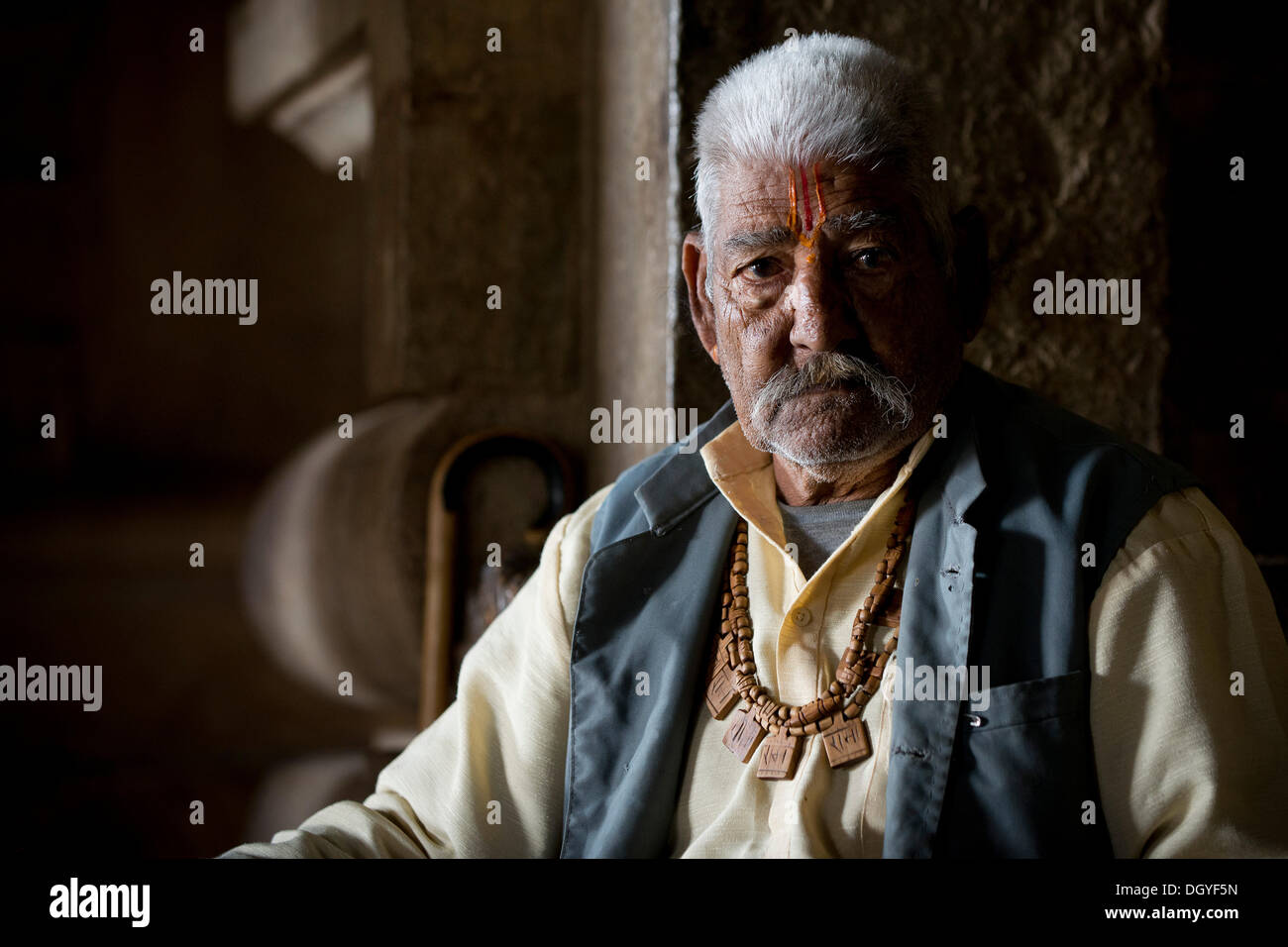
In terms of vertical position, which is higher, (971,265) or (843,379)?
(971,265)

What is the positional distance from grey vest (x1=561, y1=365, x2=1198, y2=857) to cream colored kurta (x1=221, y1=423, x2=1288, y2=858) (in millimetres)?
30

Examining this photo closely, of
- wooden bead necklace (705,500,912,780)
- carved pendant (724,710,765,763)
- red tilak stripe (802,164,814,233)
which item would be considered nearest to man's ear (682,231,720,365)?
red tilak stripe (802,164,814,233)

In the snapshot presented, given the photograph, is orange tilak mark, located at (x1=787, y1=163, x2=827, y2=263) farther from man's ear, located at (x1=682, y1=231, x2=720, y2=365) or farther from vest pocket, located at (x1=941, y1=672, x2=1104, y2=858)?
vest pocket, located at (x1=941, y1=672, x2=1104, y2=858)

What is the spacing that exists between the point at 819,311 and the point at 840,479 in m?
0.22

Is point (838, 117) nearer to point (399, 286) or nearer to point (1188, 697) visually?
point (1188, 697)

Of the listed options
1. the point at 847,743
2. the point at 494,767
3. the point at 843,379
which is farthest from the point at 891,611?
the point at 494,767

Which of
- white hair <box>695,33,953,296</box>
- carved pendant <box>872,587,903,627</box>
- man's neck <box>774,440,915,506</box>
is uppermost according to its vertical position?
white hair <box>695,33,953,296</box>

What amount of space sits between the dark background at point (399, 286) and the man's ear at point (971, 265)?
423mm

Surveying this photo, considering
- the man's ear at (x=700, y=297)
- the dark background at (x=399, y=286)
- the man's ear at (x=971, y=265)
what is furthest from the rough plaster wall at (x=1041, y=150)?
the man's ear at (x=971, y=265)

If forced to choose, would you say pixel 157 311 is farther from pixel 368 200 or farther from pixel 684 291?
pixel 684 291

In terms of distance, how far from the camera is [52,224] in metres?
2.91

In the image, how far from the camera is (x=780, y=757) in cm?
108

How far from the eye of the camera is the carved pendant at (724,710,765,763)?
1111 mm
